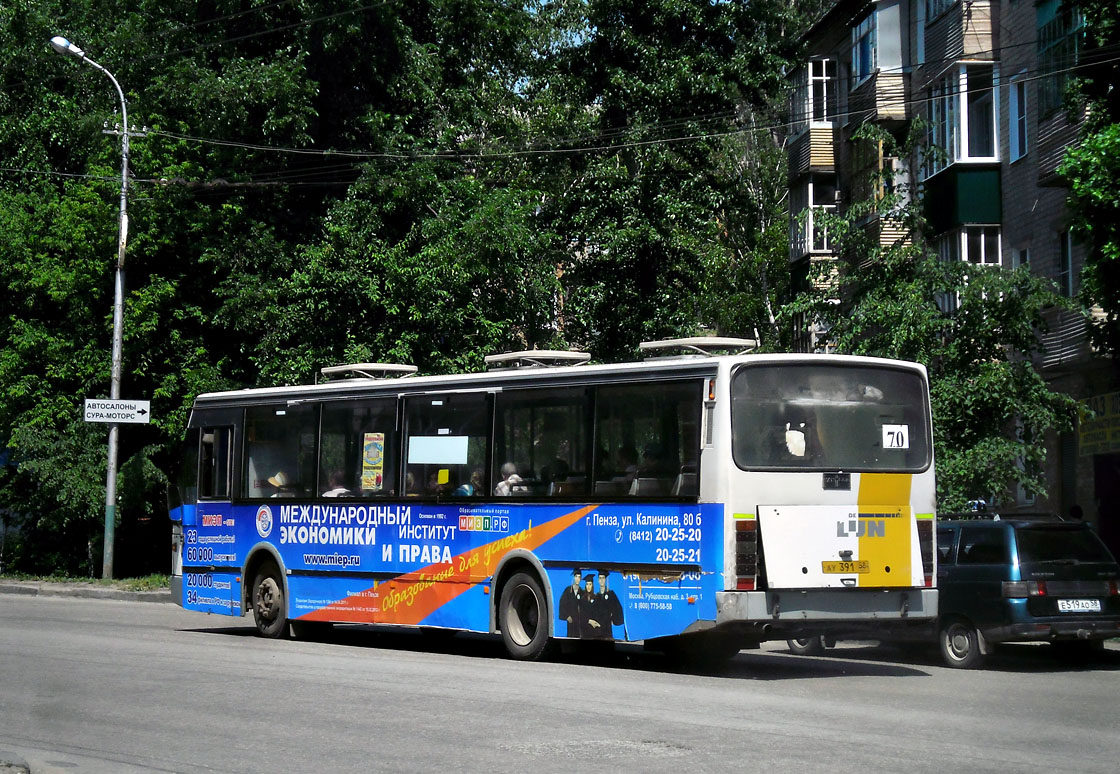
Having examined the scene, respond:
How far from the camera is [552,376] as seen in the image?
51.6ft

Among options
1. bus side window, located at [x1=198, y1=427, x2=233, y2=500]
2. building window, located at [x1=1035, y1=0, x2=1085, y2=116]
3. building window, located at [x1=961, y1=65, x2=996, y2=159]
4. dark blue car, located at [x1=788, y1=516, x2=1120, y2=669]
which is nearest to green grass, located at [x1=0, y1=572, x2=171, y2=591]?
bus side window, located at [x1=198, y1=427, x2=233, y2=500]

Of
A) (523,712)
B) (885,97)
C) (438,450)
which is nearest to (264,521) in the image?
(438,450)

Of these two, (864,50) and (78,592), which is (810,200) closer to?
(864,50)

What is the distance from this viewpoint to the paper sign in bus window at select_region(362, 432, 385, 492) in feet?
57.6

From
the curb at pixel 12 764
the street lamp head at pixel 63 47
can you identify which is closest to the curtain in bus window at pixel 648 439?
the curb at pixel 12 764

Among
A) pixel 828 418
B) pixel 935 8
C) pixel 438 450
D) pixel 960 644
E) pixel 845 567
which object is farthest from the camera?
pixel 935 8

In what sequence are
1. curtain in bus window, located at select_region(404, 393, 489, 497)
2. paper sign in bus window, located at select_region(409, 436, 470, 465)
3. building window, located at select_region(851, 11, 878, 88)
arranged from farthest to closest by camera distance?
building window, located at select_region(851, 11, 878, 88) < paper sign in bus window, located at select_region(409, 436, 470, 465) < curtain in bus window, located at select_region(404, 393, 489, 497)

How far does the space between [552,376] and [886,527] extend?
3.80m

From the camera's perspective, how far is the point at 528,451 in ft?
52.1

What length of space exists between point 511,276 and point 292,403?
38.9ft

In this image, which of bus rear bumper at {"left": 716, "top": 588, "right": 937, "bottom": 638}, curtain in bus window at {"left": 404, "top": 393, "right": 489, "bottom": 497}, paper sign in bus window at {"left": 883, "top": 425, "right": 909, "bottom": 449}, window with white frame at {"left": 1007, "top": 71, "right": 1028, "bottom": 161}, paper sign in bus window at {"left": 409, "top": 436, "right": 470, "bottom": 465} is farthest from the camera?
window with white frame at {"left": 1007, "top": 71, "right": 1028, "bottom": 161}

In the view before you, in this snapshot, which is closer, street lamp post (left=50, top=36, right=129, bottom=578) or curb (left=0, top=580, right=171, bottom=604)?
curb (left=0, top=580, right=171, bottom=604)

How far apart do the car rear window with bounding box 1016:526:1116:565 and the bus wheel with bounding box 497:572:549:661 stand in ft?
16.7

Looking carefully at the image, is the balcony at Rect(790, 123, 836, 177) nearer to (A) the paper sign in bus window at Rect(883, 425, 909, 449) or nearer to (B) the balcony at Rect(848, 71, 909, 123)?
(B) the balcony at Rect(848, 71, 909, 123)
